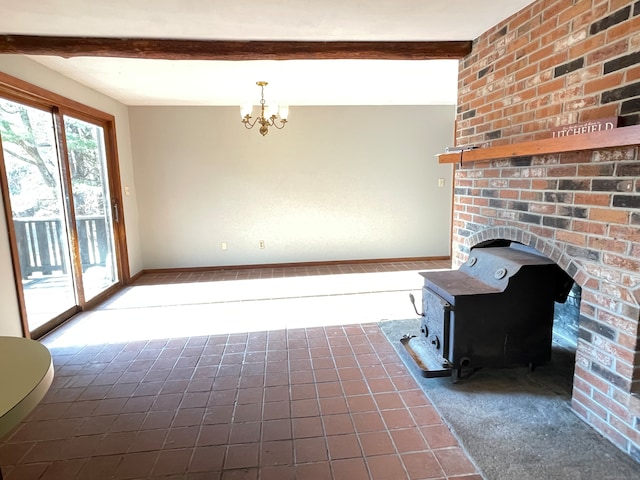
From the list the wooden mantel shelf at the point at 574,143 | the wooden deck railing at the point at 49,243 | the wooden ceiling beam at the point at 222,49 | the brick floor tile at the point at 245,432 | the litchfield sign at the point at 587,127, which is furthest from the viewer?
the wooden deck railing at the point at 49,243

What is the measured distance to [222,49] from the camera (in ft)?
8.55

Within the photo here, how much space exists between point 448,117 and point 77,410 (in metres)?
5.31

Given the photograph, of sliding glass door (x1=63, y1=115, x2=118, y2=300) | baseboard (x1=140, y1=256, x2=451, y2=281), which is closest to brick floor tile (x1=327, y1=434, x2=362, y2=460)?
sliding glass door (x1=63, y1=115, x2=118, y2=300)

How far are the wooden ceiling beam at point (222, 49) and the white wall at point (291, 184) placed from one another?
2285 millimetres

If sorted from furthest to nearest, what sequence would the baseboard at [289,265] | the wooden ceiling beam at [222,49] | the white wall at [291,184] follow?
the baseboard at [289,265] → the white wall at [291,184] → the wooden ceiling beam at [222,49]

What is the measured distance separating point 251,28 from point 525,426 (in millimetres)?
2881

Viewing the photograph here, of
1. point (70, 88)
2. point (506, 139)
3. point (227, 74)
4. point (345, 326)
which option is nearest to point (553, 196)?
point (506, 139)

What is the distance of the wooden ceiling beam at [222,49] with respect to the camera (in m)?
2.49

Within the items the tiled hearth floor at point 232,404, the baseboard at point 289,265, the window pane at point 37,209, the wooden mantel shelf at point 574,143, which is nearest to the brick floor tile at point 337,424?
the tiled hearth floor at point 232,404

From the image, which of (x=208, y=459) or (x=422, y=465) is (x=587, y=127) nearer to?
(x=422, y=465)

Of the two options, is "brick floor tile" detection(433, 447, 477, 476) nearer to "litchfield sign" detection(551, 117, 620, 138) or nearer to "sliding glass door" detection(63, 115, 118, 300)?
"litchfield sign" detection(551, 117, 620, 138)

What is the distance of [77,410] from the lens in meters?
2.06

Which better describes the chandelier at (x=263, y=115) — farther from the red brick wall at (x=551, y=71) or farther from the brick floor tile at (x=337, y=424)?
the brick floor tile at (x=337, y=424)

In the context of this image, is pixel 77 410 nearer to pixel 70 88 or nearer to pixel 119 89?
pixel 70 88
